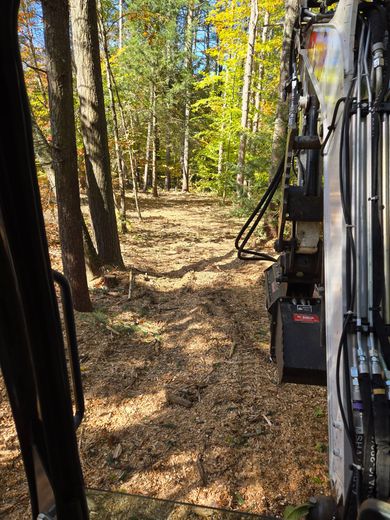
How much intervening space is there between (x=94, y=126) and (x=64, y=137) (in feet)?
7.32

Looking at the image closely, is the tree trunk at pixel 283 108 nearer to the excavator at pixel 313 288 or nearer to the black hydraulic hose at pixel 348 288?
the excavator at pixel 313 288

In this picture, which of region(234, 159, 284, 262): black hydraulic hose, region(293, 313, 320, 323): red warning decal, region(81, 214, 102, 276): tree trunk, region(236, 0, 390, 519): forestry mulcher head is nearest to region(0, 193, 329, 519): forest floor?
region(81, 214, 102, 276): tree trunk

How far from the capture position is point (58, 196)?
5.96m

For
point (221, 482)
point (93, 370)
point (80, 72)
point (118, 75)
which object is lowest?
point (221, 482)

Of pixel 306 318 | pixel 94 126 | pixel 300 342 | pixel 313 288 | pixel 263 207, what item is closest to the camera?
pixel 300 342

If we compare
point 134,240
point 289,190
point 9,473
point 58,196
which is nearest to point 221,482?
point 9,473

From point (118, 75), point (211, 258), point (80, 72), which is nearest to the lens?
point (80, 72)

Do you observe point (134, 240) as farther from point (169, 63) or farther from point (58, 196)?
point (169, 63)

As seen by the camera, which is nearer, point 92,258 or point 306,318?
point 306,318

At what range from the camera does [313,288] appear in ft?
11.9

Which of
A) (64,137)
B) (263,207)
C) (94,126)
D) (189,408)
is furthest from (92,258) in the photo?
(263,207)

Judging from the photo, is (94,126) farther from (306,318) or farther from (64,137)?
(306,318)

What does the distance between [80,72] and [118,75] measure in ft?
43.7

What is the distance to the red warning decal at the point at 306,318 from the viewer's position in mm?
3105
